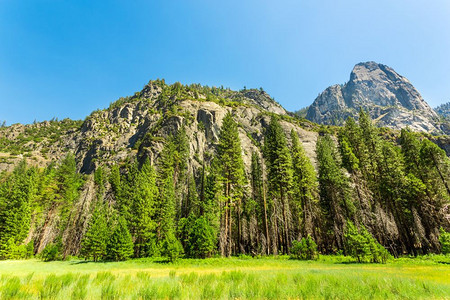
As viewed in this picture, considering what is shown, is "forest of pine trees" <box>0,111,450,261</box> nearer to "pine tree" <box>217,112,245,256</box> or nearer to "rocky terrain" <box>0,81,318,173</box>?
"pine tree" <box>217,112,245,256</box>

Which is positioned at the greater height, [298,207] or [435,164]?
[435,164]

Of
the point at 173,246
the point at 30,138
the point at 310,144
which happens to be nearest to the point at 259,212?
the point at 173,246

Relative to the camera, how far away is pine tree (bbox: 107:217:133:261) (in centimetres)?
2462

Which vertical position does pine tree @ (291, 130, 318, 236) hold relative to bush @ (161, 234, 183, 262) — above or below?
above

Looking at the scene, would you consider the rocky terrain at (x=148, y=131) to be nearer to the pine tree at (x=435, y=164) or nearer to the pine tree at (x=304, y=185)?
the pine tree at (x=435, y=164)

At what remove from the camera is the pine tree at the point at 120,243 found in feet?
80.8

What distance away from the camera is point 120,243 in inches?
974

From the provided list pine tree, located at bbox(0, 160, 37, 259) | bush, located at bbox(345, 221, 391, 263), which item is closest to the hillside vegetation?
bush, located at bbox(345, 221, 391, 263)

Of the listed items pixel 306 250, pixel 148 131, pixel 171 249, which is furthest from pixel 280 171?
pixel 148 131

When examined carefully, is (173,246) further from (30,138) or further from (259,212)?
(30,138)

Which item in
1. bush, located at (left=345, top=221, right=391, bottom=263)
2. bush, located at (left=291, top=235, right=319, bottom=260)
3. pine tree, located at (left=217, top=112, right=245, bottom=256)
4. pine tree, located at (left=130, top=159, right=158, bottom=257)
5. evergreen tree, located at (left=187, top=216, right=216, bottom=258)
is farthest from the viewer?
pine tree, located at (left=130, top=159, right=158, bottom=257)

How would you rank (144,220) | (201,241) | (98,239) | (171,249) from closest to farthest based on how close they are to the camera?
(171,249), (201,241), (98,239), (144,220)

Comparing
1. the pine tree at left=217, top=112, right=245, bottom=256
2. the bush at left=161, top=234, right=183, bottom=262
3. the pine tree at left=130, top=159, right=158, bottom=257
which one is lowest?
the bush at left=161, top=234, right=183, bottom=262

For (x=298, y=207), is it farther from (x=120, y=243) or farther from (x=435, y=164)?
(x=120, y=243)
